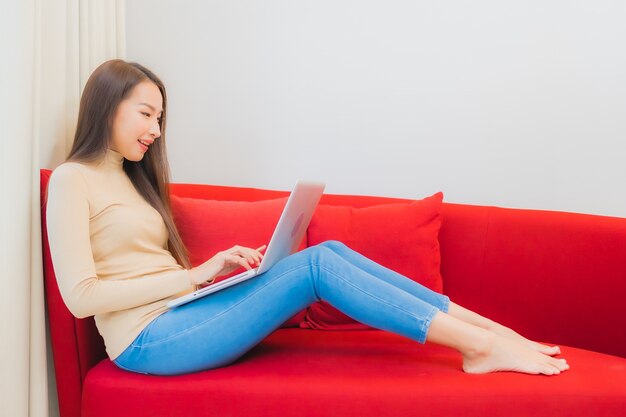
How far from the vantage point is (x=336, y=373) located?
5.85 feet

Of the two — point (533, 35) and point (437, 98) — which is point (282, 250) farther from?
point (533, 35)

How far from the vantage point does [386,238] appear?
2.31 m

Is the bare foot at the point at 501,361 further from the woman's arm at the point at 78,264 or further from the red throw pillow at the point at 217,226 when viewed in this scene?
the woman's arm at the point at 78,264

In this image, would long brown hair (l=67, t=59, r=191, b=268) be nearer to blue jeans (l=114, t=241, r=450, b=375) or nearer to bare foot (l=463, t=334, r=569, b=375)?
blue jeans (l=114, t=241, r=450, b=375)

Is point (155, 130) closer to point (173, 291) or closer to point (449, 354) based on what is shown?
point (173, 291)

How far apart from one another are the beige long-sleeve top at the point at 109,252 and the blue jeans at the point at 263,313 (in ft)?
0.22

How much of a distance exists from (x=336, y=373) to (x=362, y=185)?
1.15m

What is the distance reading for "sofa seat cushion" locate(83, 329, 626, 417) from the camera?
65.7 inches

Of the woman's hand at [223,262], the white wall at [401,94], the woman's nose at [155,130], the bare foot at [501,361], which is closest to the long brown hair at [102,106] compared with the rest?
the woman's nose at [155,130]

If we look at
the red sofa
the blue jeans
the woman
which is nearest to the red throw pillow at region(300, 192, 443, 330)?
the red sofa

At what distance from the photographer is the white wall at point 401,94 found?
2.75 metres

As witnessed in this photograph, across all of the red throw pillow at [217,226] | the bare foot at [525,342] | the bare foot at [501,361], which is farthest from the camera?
the red throw pillow at [217,226]

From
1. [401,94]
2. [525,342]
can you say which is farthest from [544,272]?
[401,94]

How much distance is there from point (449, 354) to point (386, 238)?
0.46 meters
